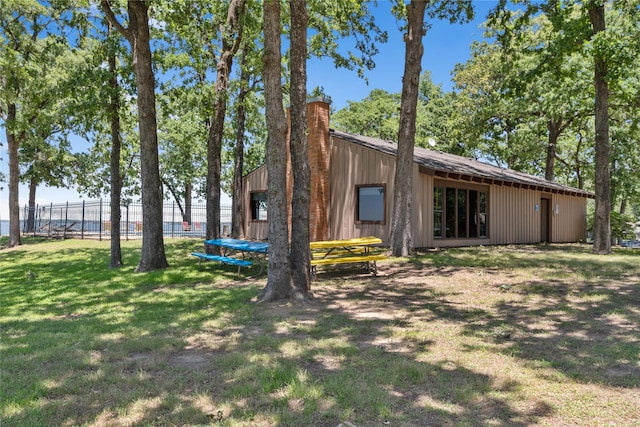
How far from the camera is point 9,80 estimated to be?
16.4 meters

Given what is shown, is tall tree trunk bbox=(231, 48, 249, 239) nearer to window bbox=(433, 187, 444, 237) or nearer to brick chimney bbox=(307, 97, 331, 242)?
brick chimney bbox=(307, 97, 331, 242)

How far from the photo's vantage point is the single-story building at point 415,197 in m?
15.4

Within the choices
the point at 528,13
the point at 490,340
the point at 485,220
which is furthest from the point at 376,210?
the point at 490,340

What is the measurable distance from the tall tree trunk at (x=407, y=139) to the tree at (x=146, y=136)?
21.0ft

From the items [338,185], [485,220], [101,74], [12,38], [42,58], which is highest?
[12,38]

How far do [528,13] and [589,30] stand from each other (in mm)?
2216

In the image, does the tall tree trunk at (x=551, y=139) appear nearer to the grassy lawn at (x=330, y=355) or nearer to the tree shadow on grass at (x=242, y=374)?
the grassy lawn at (x=330, y=355)

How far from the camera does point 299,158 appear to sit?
7383mm

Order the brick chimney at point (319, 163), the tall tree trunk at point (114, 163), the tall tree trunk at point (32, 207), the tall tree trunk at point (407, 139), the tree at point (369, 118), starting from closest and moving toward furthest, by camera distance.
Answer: the tall tree trunk at point (114, 163)
the tall tree trunk at point (407, 139)
the brick chimney at point (319, 163)
the tall tree trunk at point (32, 207)
the tree at point (369, 118)

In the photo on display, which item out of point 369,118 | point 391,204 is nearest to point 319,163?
point 391,204

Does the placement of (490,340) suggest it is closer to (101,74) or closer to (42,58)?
(101,74)

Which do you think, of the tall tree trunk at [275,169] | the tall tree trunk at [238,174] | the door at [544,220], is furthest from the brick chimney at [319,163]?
the door at [544,220]

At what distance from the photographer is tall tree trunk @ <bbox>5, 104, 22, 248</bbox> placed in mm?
20016

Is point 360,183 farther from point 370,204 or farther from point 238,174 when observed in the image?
point 238,174
